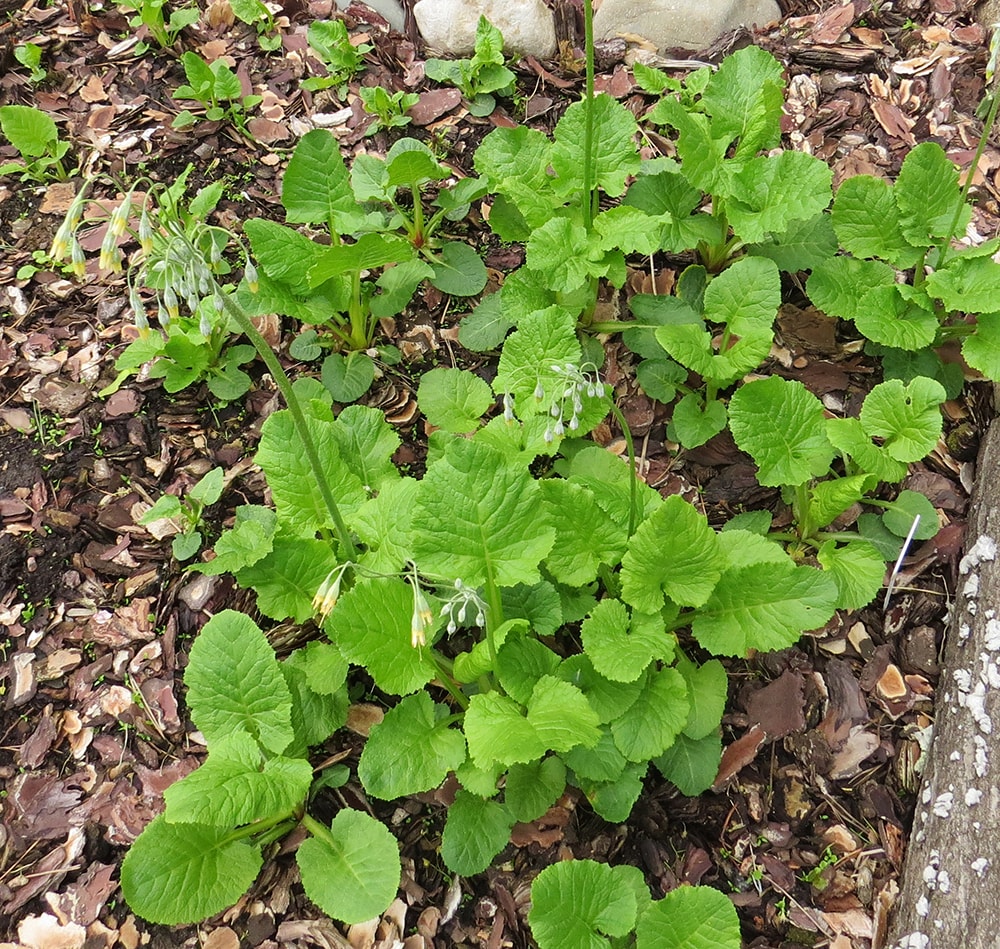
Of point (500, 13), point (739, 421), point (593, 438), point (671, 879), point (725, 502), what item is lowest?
point (671, 879)

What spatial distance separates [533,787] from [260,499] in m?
1.39

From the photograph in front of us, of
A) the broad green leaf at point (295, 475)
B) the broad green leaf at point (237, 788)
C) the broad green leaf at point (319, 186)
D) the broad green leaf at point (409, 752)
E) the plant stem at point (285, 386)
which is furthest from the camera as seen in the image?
the broad green leaf at point (319, 186)

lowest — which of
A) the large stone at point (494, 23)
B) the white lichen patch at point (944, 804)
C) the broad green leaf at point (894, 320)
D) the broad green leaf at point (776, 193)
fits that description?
the white lichen patch at point (944, 804)

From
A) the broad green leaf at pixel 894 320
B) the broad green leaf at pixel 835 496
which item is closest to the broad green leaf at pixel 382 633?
the broad green leaf at pixel 835 496

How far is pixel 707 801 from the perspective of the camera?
2459 mm

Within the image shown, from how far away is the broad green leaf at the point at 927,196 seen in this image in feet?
9.64

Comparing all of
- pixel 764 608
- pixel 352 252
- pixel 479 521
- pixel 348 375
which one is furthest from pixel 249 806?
pixel 352 252

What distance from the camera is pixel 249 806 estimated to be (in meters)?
2.01

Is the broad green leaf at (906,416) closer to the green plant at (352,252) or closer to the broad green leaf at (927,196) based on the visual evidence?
the broad green leaf at (927,196)

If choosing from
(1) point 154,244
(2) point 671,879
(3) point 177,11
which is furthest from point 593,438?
(3) point 177,11

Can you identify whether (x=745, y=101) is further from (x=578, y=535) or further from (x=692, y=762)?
(x=692, y=762)

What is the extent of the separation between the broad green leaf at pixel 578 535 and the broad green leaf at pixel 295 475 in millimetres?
641

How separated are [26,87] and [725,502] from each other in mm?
3690

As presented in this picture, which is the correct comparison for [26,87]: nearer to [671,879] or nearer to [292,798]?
[292,798]
